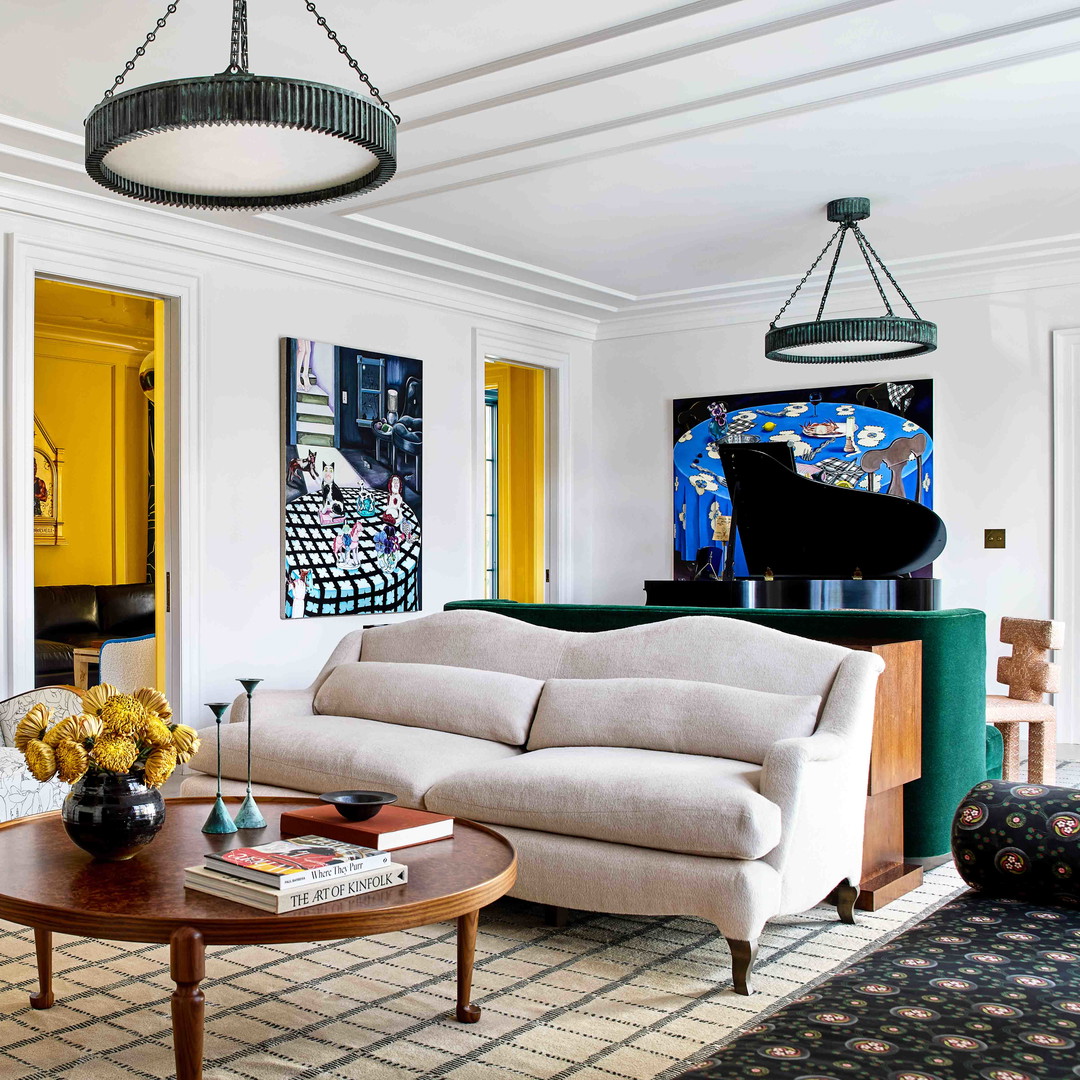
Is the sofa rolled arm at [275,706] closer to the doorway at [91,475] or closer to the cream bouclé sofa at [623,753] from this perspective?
the cream bouclé sofa at [623,753]

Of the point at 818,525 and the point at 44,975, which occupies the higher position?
the point at 818,525

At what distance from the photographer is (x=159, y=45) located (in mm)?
3779

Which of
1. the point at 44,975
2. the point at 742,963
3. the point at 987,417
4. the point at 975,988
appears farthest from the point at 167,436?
the point at 975,988

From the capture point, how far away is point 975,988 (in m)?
1.66

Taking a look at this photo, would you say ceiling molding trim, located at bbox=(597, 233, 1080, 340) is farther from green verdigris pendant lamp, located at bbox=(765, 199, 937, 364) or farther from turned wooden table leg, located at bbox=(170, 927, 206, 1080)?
turned wooden table leg, located at bbox=(170, 927, 206, 1080)

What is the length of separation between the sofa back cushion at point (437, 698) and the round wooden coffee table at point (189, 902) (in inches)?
41.6

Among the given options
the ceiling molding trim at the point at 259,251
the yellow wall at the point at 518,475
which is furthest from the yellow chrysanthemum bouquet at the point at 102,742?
the yellow wall at the point at 518,475

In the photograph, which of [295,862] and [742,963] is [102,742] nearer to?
[295,862]

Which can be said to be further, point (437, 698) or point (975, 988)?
point (437, 698)

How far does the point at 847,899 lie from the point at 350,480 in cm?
388

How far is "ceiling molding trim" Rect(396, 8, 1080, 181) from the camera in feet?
12.0

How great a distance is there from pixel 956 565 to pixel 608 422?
2641 millimetres

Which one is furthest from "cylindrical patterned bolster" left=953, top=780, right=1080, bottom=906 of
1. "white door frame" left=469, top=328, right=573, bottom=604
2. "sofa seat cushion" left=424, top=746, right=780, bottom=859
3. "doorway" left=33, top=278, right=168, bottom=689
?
"doorway" left=33, top=278, right=168, bottom=689

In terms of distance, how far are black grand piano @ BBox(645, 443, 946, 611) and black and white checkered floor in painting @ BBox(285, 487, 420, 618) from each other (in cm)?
154
